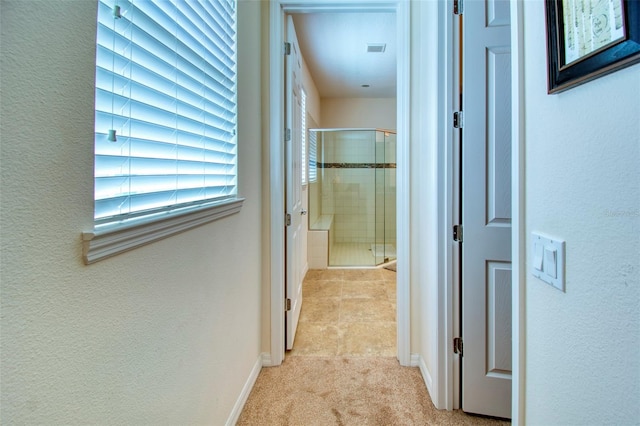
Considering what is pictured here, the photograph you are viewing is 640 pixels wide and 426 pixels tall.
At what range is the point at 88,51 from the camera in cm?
66

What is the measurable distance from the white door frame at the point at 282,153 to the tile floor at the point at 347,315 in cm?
29

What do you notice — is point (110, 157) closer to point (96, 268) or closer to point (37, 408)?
point (96, 268)

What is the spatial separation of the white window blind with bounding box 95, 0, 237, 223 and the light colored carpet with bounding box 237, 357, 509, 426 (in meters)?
1.11

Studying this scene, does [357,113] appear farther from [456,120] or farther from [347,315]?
[456,120]

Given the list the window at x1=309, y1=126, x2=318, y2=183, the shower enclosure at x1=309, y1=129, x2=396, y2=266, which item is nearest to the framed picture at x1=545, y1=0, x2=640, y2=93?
the window at x1=309, y1=126, x2=318, y2=183

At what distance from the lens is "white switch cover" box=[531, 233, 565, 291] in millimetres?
653

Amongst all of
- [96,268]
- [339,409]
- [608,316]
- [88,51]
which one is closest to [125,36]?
[88,51]

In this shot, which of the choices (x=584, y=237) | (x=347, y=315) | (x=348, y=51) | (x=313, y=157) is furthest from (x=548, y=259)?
(x=313, y=157)

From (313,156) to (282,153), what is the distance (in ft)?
8.12

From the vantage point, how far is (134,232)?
0.80 meters

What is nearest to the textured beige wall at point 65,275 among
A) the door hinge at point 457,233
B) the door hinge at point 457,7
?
the door hinge at point 457,233

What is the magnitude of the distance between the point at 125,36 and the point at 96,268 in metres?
0.56

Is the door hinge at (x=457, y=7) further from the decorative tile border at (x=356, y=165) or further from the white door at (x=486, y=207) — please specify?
the decorative tile border at (x=356, y=165)

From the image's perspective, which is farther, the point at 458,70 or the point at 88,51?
the point at 458,70
